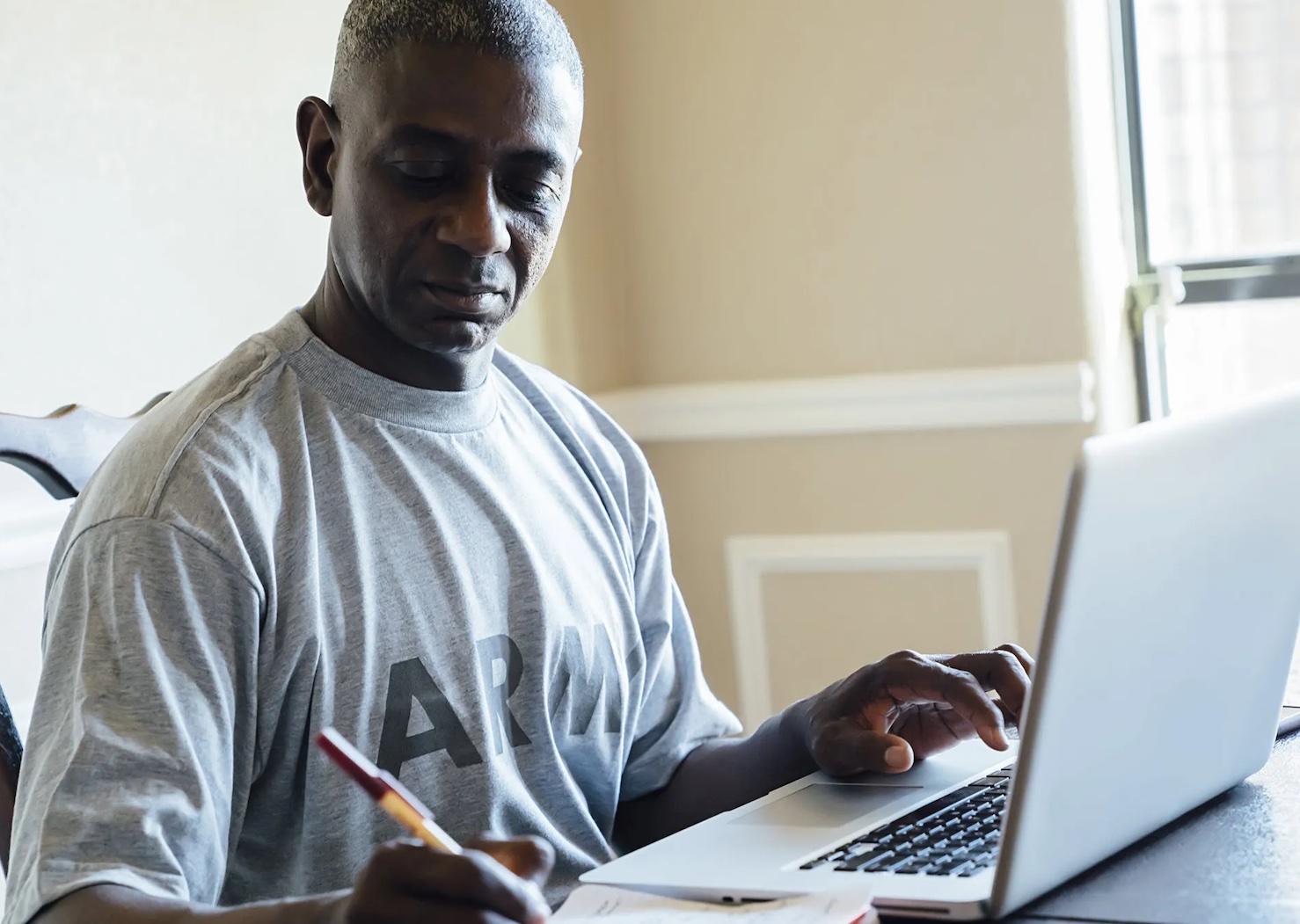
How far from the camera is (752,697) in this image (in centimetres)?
267

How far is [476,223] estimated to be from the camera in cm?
105

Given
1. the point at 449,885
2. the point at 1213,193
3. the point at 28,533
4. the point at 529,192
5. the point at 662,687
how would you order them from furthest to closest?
the point at 1213,193
the point at 28,533
the point at 662,687
the point at 529,192
the point at 449,885

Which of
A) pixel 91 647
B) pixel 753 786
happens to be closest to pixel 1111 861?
pixel 753 786

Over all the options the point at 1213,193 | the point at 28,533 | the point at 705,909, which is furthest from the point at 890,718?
the point at 1213,193

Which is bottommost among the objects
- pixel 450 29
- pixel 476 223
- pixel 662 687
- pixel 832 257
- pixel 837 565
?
pixel 837 565

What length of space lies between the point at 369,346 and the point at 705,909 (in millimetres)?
505

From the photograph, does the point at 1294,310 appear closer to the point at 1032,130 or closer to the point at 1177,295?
the point at 1177,295

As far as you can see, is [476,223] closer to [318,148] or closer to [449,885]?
[318,148]

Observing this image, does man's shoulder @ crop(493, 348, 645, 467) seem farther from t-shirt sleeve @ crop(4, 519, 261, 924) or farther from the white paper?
the white paper

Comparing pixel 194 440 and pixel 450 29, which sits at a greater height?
pixel 450 29

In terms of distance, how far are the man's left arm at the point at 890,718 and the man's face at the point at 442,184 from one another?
1.18ft

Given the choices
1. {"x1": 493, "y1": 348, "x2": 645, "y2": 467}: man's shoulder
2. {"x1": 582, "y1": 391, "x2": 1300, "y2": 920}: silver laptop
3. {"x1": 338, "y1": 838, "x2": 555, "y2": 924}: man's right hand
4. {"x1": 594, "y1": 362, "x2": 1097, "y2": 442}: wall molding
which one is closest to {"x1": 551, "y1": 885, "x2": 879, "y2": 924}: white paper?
{"x1": 582, "y1": 391, "x2": 1300, "y2": 920}: silver laptop

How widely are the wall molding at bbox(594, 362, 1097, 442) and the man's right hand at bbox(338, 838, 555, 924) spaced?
6.14 ft

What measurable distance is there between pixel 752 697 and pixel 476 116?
1.77m
